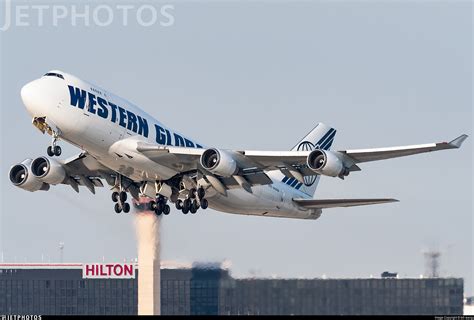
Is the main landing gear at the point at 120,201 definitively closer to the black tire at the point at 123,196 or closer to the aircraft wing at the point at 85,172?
the black tire at the point at 123,196

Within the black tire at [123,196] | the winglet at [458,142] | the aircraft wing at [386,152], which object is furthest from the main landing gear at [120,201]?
the winglet at [458,142]

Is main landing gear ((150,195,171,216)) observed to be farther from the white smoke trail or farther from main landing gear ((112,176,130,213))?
the white smoke trail

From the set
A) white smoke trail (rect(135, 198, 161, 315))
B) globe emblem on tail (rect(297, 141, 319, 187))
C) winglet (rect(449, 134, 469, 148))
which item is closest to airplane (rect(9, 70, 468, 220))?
winglet (rect(449, 134, 469, 148))

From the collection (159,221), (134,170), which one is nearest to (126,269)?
(159,221)

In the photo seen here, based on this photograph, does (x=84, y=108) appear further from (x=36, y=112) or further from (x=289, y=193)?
(x=289, y=193)

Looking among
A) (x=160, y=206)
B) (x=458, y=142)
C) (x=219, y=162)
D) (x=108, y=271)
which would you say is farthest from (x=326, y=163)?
(x=108, y=271)

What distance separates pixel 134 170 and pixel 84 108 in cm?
544

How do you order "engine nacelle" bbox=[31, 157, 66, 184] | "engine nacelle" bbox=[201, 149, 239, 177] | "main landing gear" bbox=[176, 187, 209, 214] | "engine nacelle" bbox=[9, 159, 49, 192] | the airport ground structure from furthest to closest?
1. the airport ground structure
2. "engine nacelle" bbox=[9, 159, 49, 192]
3. "engine nacelle" bbox=[31, 157, 66, 184]
4. "main landing gear" bbox=[176, 187, 209, 214]
5. "engine nacelle" bbox=[201, 149, 239, 177]

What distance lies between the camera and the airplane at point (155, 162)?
201ft

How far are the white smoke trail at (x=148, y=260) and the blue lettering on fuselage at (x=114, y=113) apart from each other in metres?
11.7

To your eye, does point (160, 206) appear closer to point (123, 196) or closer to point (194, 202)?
point (123, 196)

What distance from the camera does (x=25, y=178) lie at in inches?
2766

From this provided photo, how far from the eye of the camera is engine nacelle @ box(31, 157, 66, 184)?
227ft

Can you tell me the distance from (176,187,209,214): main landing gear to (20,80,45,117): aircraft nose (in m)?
10.3
